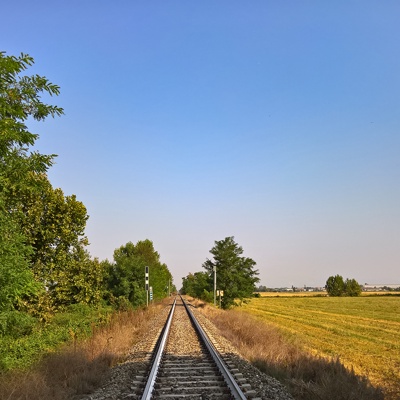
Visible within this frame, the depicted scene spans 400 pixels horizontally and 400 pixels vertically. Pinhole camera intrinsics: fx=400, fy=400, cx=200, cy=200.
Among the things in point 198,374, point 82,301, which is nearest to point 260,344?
point 198,374

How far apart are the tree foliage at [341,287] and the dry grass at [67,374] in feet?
482

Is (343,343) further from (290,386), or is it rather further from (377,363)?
(290,386)

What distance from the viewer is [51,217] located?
78.7ft

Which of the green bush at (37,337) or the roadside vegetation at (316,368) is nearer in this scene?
the roadside vegetation at (316,368)

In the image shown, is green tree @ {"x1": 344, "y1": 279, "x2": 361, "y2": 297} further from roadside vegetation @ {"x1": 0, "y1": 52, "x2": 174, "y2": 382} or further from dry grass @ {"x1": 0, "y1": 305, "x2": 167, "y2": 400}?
dry grass @ {"x1": 0, "y1": 305, "x2": 167, "y2": 400}

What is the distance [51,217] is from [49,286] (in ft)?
13.8

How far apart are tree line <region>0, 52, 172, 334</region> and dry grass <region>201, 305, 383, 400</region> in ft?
20.3

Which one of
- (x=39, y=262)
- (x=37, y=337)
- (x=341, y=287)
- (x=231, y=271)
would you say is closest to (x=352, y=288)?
(x=341, y=287)

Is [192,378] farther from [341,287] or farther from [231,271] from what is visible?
[341,287]

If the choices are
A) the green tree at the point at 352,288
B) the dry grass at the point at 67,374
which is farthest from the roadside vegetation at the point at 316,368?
the green tree at the point at 352,288

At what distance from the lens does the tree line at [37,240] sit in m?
7.72

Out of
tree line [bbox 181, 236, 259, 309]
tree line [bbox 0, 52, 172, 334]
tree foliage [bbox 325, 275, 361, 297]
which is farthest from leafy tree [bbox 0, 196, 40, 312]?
tree foliage [bbox 325, 275, 361, 297]

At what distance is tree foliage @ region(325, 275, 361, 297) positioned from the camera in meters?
146

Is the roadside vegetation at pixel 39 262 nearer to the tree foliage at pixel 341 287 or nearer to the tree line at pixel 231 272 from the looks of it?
the tree line at pixel 231 272
